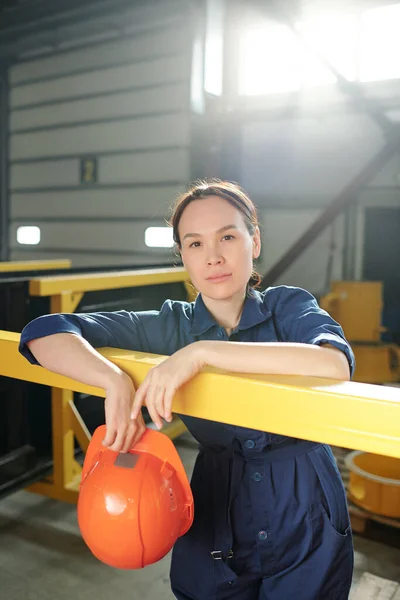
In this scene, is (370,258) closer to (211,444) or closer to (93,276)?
(93,276)

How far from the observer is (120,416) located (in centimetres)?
114

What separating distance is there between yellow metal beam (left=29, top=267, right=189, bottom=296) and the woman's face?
1.71 m

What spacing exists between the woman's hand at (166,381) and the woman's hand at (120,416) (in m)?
0.03

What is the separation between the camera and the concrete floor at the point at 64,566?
2418 mm

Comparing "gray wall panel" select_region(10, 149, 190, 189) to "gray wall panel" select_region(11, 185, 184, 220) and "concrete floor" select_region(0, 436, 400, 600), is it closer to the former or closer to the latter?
"gray wall panel" select_region(11, 185, 184, 220)

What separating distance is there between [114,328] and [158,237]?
22.1 feet

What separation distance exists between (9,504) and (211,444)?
2291 millimetres

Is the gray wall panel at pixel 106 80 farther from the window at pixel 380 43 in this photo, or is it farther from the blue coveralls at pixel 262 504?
the blue coveralls at pixel 262 504

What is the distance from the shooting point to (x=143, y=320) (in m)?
1.62

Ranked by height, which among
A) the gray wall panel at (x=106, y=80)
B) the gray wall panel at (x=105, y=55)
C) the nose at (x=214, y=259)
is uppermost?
the gray wall panel at (x=105, y=55)

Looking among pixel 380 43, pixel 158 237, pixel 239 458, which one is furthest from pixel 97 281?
pixel 380 43

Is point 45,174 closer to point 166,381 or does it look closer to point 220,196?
point 220,196

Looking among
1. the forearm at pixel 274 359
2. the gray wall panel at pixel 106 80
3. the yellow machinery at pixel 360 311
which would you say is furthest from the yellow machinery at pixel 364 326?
the forearm at pixel 274 359

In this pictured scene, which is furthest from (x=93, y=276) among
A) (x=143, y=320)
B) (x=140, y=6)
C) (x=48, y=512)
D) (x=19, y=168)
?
(x=19, y=168)
